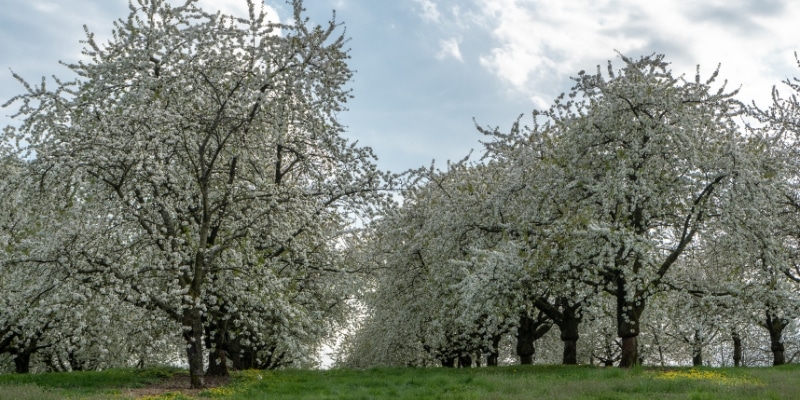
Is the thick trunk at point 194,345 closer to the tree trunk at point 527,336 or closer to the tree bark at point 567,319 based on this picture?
the tree bark at point 567,319

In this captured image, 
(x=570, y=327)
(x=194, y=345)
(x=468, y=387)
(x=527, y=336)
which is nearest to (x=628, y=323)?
(x=570, y=327)

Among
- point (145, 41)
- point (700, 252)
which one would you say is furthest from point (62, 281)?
point (700, 252)

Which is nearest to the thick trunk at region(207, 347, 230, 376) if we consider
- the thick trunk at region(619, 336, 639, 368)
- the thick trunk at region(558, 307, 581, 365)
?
the thick trunk at region(558, 307, 581, 365)

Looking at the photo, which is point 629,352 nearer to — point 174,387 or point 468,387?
point 468,387

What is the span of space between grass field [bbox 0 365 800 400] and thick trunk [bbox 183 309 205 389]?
637mm

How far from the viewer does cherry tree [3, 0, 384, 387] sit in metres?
18.4

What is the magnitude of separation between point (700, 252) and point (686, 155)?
255 inches

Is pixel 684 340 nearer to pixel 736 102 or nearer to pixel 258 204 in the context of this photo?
pixel 736 102

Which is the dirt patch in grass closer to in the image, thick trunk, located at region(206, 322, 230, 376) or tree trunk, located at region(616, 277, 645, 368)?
thick trunk, located at region(206, 322, 230, 376)


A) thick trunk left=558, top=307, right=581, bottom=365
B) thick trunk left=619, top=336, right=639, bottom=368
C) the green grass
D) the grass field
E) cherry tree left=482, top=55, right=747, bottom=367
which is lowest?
the green grass

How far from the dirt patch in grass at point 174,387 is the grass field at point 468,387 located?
0.21 feet

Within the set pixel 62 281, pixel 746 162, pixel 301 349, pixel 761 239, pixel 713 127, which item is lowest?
pixel 301 349

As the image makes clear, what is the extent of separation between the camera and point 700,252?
2541 centimetres

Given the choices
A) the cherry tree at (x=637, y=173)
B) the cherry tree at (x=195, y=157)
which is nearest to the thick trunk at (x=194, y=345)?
the cherry tree at (x=195, y=157)
